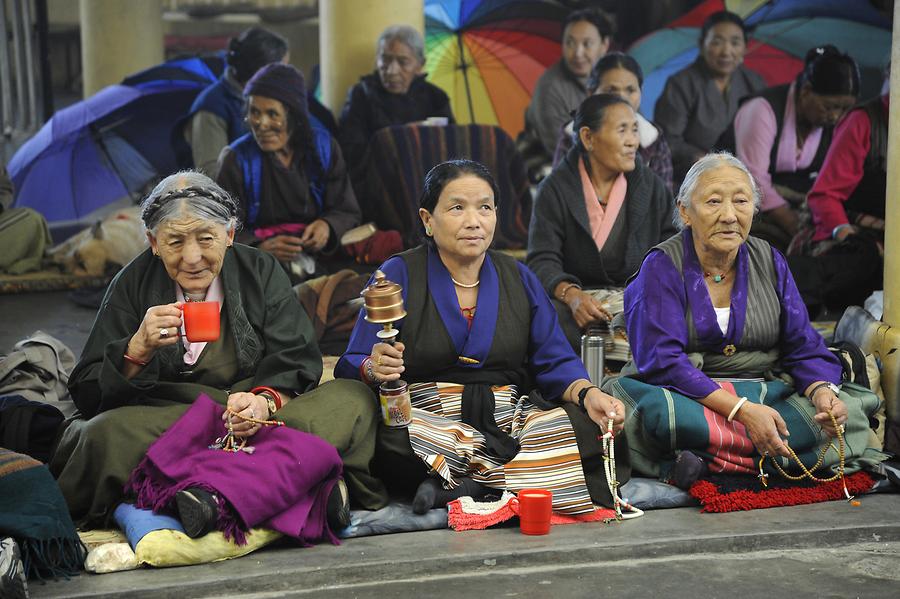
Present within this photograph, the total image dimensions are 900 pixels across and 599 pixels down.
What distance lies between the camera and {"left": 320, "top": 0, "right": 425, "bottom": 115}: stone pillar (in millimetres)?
9180

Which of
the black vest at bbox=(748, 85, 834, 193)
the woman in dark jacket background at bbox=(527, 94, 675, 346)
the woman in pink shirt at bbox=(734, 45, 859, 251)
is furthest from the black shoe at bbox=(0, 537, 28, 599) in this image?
the black vest at bbox=(748, 85, 834, 193)

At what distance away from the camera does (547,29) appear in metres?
10.9

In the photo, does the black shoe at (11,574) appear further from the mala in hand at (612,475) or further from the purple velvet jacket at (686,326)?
the purple velvet jacket at (686,326)

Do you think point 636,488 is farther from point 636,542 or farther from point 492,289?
point 492,289

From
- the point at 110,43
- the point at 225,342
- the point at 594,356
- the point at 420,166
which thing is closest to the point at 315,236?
the point at 420,166

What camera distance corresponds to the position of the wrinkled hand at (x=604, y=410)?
450 centimetres

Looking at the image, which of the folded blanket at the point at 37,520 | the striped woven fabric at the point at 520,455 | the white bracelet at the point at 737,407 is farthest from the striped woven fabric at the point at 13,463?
the white bracelet at the point at 737,407

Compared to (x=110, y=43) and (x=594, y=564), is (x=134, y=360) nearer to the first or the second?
(x=594, y=564)

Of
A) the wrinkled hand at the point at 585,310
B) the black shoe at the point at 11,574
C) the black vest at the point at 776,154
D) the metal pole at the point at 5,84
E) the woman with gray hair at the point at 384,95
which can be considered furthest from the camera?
the metal pole at the point at 5,84

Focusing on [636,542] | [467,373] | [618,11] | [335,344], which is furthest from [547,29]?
[636,542]

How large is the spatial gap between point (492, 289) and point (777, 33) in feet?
23.0

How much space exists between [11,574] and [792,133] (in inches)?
253

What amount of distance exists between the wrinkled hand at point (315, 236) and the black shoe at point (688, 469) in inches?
135

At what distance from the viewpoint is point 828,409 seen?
4.72m
